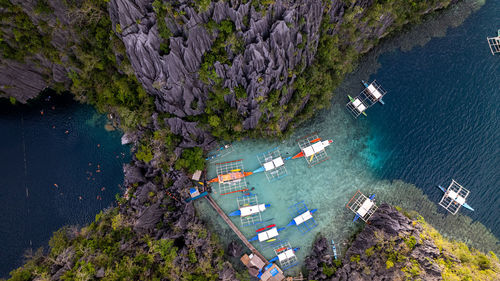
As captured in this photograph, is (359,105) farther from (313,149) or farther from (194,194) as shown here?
Result: (194,194)

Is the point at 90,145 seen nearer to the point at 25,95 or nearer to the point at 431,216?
the point at 25,95

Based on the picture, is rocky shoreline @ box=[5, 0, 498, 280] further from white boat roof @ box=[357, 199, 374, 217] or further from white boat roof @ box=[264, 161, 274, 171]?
white boat roof @ box=[264, 161, 274, 171]

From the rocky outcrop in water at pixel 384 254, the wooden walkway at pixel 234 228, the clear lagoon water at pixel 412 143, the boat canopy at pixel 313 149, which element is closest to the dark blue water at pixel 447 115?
the clear lagoon water at pixel 412 143

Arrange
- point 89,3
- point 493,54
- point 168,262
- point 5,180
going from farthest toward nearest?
point 493,54 < point 5,180 < point 168,262 < point 89,3

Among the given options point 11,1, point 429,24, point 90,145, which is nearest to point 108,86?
point 90,145

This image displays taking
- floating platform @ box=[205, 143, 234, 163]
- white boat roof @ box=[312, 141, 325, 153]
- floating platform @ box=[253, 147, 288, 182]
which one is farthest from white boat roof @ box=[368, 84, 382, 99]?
floating platform @ box=[205, 143, 234, 163]

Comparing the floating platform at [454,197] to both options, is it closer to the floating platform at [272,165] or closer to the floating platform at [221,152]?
the floating platform at [272,165]
